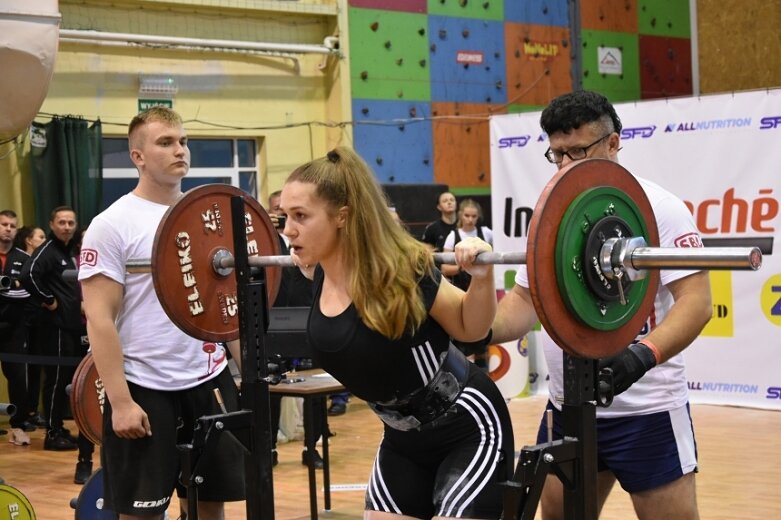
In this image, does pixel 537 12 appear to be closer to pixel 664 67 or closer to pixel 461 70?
pixel 461 70

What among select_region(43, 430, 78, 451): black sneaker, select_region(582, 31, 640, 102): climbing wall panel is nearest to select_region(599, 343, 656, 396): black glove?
select_region(43, 430, 78, 451): black sneaker

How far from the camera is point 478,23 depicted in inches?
447

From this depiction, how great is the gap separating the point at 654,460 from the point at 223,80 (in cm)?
794

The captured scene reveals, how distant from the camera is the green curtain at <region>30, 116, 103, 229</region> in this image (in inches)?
343

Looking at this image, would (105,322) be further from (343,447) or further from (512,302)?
(343,447)

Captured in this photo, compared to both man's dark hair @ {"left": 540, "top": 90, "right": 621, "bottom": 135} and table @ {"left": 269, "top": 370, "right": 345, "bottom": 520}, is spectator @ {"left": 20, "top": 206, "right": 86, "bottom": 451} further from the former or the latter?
man's dark hair @ {"left": 540, "top": 90, "right": 621, "bottom": 135}

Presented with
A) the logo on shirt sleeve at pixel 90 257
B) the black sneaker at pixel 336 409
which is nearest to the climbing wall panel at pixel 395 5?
the black sneaker at pixel 336 409

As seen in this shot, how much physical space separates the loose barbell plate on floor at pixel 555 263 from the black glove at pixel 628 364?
0.10 feet

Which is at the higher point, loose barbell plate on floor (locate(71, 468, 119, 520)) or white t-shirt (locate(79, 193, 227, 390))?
white t-shirt (locate(79, 193, 227, 390))

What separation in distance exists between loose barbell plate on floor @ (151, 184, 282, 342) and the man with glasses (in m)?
0.82

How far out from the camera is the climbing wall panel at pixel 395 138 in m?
10.5

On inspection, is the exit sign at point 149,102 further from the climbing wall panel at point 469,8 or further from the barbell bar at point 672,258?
the barbell bar at point 672,258

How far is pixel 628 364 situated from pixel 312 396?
2.84 meters

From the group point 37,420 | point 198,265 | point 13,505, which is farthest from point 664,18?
point 198,265
